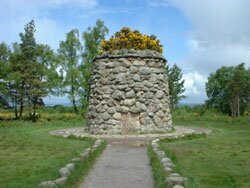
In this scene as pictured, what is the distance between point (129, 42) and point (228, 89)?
113 ft

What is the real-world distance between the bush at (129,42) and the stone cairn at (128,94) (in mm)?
669

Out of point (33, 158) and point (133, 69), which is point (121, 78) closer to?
point (133, 69)

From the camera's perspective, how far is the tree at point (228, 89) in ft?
161

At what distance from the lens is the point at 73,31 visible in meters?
42.2

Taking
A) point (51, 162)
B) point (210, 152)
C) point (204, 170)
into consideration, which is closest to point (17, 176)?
point (51, 162)

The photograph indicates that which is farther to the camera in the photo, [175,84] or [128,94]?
[175,84]

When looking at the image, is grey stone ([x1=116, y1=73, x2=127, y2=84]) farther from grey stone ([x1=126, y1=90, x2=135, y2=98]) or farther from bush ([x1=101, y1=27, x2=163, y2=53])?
bush ([x1=101, y1=27, x2=163, y2=53])

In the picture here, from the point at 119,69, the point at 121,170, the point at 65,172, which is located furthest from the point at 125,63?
the point at 65,172

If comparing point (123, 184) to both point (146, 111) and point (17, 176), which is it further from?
point (146, 111)

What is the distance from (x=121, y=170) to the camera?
9.89 meters

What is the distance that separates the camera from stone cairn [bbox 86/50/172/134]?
60.9 feet

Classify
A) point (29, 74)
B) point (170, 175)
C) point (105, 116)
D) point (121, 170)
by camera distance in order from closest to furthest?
point (170, 175), point (121, 170), point (105, 116), point (29, 74)

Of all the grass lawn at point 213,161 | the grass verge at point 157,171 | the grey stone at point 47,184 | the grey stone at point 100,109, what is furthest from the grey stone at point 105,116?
A: the grey stone at point 47,184

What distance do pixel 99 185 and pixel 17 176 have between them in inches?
77.7
